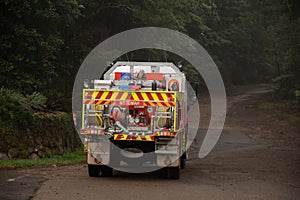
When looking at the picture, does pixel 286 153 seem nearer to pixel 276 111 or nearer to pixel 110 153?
pixel 110 153

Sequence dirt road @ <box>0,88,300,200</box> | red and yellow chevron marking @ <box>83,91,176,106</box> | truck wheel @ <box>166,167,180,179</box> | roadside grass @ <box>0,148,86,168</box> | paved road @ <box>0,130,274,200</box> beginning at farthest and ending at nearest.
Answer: roadside grass @ <box>0,148,86,168</box>, truck wheel @ <box>166,167,180,179</box>, red and yellow chevron marking @ <box>83,91,176,106</box>, dirt road @ <box>0,88,300,200</box>, paved road @ <box>0,130,274,200</box>

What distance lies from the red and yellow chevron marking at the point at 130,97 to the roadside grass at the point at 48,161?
306 cm

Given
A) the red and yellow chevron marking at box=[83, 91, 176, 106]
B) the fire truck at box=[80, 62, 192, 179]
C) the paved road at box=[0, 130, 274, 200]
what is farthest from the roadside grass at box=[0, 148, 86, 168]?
the red and yellow chevron marking at box=[83, 91, 176, 106]

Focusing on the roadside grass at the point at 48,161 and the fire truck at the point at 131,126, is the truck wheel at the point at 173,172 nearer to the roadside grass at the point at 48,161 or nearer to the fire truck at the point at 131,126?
the fire truck at the point at 131,126

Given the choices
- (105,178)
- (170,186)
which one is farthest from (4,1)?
(170,186)

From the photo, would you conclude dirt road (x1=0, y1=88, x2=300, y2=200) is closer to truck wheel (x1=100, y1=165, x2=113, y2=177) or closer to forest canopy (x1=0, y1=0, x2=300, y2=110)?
truck wheel (x1=100, y1=165, x2=113, y2=177)

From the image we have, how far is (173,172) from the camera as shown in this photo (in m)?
13.7

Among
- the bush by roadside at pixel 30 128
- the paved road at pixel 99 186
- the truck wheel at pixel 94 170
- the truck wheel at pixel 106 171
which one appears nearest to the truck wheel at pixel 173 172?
the paved road at pixel 99 186

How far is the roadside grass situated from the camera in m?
14.8

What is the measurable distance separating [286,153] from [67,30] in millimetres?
11177

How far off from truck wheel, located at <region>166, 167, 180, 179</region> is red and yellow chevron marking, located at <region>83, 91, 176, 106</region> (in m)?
1.70

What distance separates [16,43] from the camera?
826 inches

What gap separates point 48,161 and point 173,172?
13.0ft

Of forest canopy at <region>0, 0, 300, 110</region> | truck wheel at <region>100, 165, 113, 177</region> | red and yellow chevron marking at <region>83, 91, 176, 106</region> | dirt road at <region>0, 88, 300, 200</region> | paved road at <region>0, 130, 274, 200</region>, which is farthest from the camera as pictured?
forest canopy at <region>0, 0, 300, 110</region>
